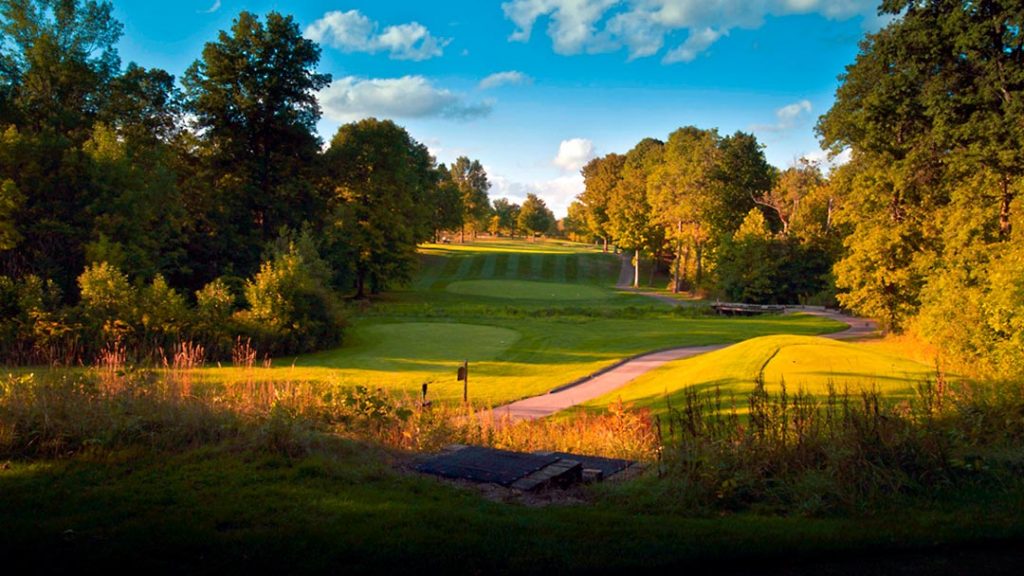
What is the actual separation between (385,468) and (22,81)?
107ft

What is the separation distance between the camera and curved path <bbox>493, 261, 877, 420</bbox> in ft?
50.6

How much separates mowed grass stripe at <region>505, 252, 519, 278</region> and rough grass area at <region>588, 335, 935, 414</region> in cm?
4246

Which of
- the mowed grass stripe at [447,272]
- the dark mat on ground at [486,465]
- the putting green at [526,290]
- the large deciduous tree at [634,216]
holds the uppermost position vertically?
the large deciduous tree at [634,216]

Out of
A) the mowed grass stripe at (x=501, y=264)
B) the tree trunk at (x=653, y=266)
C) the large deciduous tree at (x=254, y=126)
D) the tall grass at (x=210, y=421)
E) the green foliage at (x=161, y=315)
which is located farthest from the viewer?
the tree trunk at (x=653, y=266)

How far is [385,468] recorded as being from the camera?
20.4 feet

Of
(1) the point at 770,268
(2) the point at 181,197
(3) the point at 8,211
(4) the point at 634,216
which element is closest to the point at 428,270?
(4) the point at 634,216

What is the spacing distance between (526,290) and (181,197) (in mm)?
26223

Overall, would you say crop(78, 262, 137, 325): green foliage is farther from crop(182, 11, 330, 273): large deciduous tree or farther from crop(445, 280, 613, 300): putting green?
crop(445, 280, 613, 300): putting green

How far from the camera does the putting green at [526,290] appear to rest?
161 feet

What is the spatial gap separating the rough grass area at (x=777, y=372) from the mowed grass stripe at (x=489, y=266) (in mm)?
41721

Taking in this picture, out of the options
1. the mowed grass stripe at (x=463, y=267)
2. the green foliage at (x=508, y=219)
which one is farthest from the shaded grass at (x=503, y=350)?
the green foliage at (x=508, y=219)

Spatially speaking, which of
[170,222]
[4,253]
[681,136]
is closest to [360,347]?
[170,222]

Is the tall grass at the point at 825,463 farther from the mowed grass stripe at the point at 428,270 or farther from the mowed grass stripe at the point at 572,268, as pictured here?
the mowed grass stripe at the point at 572,268

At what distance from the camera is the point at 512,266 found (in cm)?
6631
